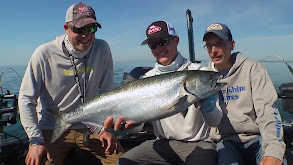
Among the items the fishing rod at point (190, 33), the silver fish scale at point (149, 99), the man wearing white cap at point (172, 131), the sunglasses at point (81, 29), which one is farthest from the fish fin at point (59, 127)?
the fishing rod at point (190, 33)

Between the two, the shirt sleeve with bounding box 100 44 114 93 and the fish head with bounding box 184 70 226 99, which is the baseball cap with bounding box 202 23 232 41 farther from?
the shirt sleeve with bounding box 100 44 114 93

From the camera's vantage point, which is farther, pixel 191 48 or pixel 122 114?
pixel 191 48

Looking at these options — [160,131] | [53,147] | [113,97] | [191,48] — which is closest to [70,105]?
[53,147]

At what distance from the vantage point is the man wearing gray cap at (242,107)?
3.13 m

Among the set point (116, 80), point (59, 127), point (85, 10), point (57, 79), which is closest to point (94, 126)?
point (59, 127)

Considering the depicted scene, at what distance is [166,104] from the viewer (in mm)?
2967

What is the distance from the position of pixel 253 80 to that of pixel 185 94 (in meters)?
1.25

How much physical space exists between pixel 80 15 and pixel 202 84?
87.4 inches

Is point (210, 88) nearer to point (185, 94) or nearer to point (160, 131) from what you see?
point (185, 94)

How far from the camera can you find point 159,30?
3.71 m

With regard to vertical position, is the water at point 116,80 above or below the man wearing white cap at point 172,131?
below

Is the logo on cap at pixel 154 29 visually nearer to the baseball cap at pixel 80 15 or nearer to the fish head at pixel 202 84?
the baseball cap at pixel 80 15

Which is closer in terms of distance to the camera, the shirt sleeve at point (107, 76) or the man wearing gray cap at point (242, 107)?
the man wearing gray cap at point (242, 107)

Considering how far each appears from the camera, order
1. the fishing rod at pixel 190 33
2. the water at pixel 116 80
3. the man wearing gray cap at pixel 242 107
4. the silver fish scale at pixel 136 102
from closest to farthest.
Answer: the silver fish scale at pixel 136 102, the man wearing gray cap at pixel 242 107, the fishing rod at pixel 190 33, the water at pixel 116 80
